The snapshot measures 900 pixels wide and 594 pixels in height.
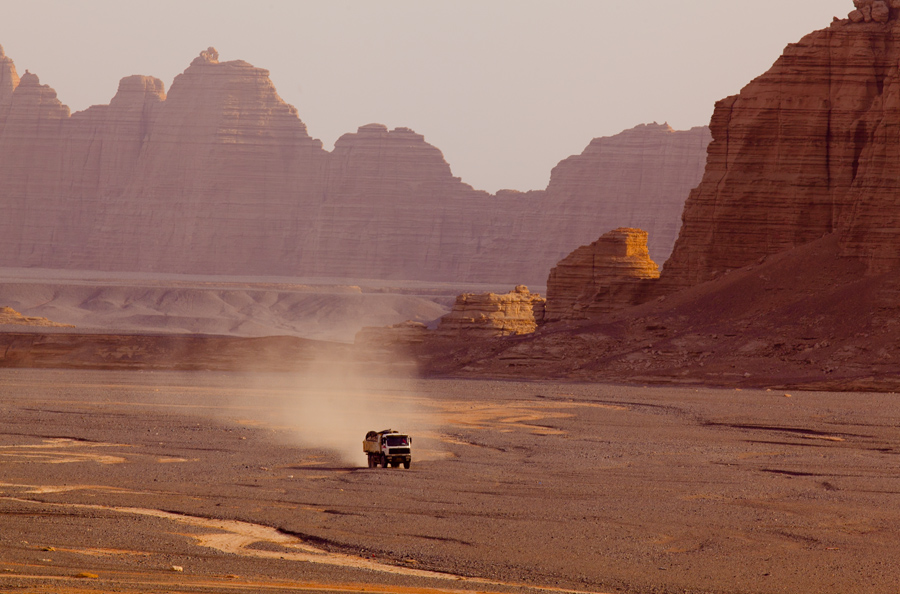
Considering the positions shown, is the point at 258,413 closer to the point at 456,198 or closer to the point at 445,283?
the point at 445,283

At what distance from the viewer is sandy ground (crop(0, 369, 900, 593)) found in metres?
13.4

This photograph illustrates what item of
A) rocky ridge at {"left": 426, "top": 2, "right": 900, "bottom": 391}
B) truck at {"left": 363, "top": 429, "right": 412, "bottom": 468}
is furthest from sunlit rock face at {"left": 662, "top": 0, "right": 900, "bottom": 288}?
truck at {"left": 363, "top": 429, "right": 412, "bottom": 468}

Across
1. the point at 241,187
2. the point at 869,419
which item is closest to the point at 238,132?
the point at 241,187

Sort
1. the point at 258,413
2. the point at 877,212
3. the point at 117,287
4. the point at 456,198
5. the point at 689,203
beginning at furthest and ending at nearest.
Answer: the point at 456,198, the point at 117,287, the point at 689,203, the point at 877,212, the point at 258,413

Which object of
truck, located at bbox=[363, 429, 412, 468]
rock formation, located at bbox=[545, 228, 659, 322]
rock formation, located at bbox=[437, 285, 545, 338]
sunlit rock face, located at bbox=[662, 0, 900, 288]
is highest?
sunlit rock face, located at bbox=[662, 0, 900, 288]

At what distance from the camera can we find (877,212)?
47.2 meters

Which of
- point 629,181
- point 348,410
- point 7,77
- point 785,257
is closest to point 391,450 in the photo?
point 348,410

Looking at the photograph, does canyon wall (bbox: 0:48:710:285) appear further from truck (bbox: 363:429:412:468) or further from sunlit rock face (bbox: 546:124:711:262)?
truck (bbox: 363:429:412:468)

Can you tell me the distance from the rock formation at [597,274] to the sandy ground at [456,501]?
23173mm

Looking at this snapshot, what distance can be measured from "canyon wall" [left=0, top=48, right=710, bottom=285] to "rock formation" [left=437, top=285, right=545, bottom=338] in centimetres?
8473

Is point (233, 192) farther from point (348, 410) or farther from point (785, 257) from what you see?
point (348, 410)

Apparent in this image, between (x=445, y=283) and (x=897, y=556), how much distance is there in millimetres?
134770

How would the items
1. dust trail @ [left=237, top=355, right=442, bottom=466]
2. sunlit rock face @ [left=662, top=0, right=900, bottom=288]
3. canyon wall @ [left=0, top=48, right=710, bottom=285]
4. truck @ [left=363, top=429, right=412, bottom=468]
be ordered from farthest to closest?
1. canyon wall @ [left=0, top=48, right=710, bottom=285]
2. sunlit rock face @ [left=662, top=0, right=900, bottom=288]
3. dust trail @ [left=237, top=355, right=442, bottom=466]
4. truck @ [left=363, top=429, right=412, bottom=468]

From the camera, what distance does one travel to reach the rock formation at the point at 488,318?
5978 centimetres
